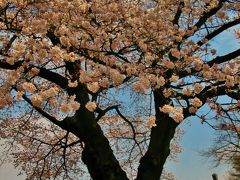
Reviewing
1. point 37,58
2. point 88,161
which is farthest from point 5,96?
point 88,161

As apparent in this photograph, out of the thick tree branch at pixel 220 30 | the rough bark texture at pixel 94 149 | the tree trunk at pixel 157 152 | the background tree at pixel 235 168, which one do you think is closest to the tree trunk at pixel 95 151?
the rough bark texture at pixel 94 149

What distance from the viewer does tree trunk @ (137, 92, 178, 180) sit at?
462 inches

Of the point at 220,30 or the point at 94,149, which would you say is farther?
the point at 220,30

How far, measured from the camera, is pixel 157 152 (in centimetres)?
1197

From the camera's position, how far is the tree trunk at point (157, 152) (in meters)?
11.7

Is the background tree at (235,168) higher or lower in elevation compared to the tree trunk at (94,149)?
higher

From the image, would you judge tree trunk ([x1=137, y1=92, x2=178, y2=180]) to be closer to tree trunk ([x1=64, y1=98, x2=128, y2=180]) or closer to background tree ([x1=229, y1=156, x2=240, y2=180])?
tree trunk ([x1=64, y1=98, x2=128, y2=180])

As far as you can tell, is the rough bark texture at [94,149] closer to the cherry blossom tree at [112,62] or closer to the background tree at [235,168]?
the cherry blossom tree at [112,62]

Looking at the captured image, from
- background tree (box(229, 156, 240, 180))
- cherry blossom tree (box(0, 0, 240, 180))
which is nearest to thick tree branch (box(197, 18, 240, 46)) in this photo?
cherry blossom tree (box(0, 0, 240, 180))

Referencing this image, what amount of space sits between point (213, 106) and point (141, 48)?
2128 millimetres

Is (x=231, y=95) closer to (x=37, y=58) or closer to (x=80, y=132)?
(x=80, y=132)

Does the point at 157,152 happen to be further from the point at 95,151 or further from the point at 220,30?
the point at 220,30

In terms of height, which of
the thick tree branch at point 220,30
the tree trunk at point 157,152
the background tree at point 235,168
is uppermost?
the background tree at point 235,168

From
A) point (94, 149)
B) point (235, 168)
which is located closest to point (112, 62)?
point (94, 149)
